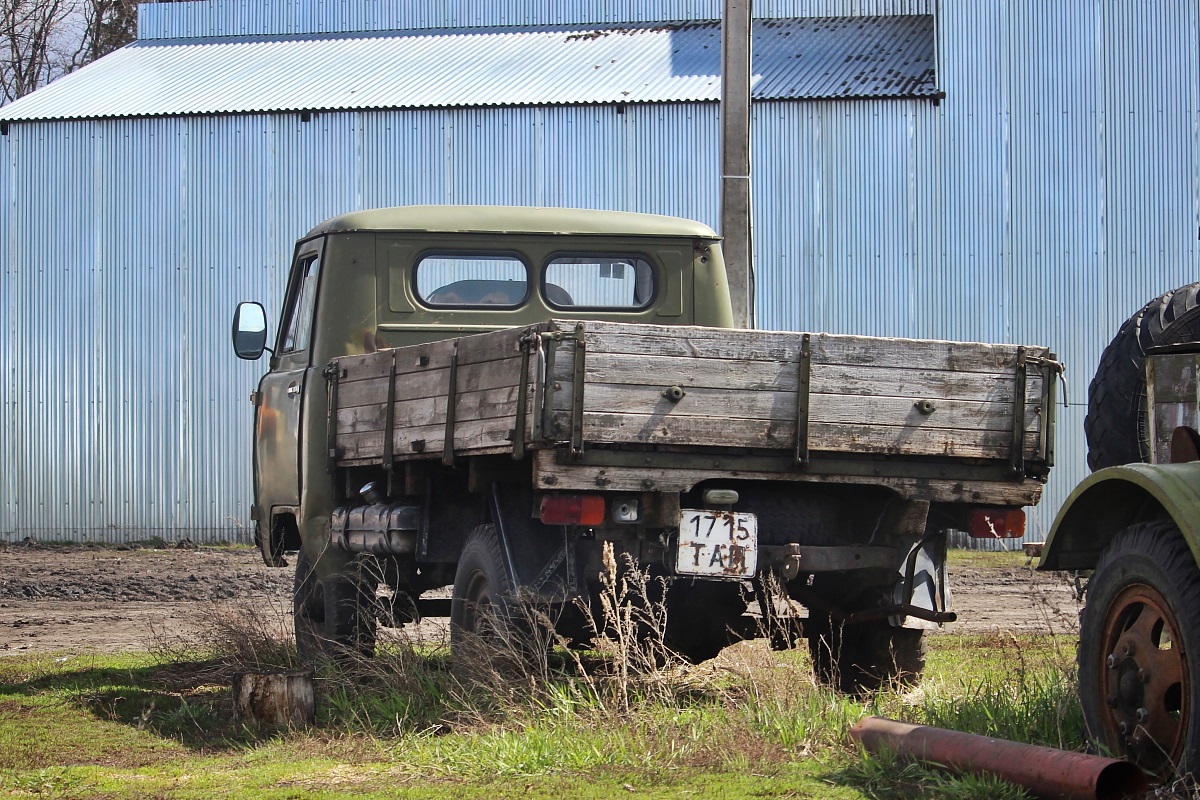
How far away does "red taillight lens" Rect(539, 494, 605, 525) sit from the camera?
6.21m

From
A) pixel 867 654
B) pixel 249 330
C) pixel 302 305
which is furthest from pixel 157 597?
pixel 867 654

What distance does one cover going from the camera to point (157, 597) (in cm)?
1380

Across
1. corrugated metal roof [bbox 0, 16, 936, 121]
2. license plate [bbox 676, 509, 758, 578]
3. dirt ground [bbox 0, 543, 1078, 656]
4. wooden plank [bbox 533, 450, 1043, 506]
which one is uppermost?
corrugated metal roof [bbox 0, 16, 936, 121]

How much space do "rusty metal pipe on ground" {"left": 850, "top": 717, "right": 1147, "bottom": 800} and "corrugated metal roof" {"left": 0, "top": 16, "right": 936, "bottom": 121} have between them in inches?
584

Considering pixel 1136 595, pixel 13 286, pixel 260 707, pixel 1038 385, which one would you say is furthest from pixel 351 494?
pixel 13 286

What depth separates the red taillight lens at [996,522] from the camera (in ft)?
22.0

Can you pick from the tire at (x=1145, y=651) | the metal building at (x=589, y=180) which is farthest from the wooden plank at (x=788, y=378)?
the metal building at (x=589, y=180)

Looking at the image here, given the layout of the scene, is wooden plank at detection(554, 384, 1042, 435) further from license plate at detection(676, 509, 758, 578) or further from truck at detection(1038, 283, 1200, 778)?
truck at detection(1038, 283, 1200, 778)

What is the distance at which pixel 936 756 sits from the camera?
5.09 meters

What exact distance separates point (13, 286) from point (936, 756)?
18579mm

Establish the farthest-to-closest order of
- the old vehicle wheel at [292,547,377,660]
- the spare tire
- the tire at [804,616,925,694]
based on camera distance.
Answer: the old vehicle wheel at [292,547,377,660] → the spare tire → the tire at [804,616,925,694]

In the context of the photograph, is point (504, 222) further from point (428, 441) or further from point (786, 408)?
point (786, 408)

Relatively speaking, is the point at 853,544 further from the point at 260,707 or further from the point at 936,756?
the point at 260,707

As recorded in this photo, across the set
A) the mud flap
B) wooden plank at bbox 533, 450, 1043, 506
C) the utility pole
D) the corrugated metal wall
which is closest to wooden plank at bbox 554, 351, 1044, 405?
wooden plank at bbox 533, 450, 1043, 506
